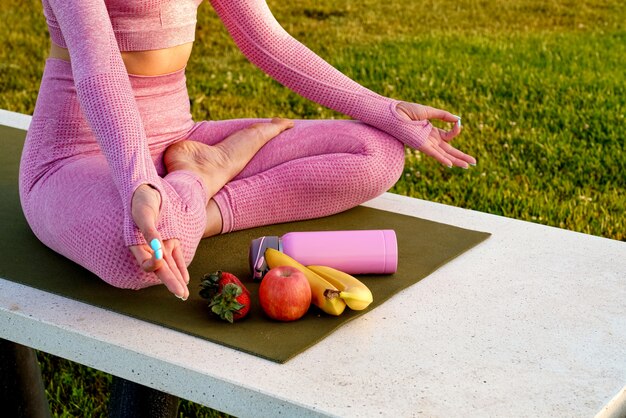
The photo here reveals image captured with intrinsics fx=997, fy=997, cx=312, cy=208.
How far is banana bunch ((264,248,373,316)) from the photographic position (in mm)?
2188

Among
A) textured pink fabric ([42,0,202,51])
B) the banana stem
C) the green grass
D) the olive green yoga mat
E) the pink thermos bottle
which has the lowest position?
the green grass

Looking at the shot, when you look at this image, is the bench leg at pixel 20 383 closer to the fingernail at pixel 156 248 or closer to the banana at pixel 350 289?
the fingernail at pixel 156 248

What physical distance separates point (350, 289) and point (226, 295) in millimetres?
278

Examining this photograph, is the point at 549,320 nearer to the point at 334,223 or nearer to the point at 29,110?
the point at 334,223

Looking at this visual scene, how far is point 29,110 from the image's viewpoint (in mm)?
5195

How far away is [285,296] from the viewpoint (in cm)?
215

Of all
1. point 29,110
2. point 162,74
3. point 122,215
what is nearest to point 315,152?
point 162,74

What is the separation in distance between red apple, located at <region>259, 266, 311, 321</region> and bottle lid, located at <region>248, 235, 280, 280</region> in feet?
0.55

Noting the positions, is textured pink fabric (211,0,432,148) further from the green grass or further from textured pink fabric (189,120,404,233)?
the green grass

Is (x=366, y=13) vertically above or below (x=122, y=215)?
below

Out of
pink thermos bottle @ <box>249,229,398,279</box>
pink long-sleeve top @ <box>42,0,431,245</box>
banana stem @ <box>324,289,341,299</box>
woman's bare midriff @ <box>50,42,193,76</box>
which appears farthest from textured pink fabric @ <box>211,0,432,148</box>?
banana stem @ <box>324,289,341,299</box>

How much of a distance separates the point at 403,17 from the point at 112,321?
18.0 feet

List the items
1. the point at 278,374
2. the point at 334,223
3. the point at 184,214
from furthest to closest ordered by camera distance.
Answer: the point at 334,223 < the point at 184,214 < the point at 278,374

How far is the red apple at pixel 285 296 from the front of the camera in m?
2.15
